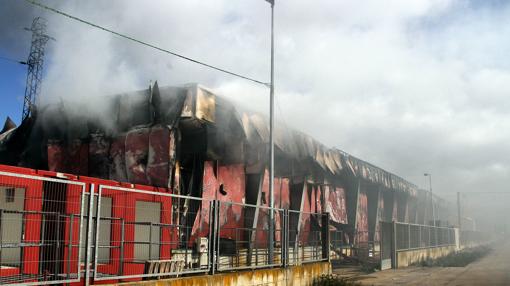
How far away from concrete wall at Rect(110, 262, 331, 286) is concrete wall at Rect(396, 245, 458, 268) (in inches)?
527

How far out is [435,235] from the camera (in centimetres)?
4000

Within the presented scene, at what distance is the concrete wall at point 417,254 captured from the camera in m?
28.1

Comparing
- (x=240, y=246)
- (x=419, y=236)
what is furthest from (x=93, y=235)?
(x=419, y=236)

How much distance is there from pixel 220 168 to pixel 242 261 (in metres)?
5.51

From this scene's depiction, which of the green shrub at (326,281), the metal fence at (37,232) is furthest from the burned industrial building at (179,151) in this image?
the metal fence at (37,232)

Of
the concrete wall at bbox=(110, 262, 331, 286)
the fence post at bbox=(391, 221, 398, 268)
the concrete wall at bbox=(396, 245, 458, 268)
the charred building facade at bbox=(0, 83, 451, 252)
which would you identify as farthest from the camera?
the concrete wall at bbox=(396, 245, 458, 268)

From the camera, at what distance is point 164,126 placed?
15.6m

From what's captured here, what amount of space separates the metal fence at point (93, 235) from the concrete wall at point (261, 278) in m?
0.20

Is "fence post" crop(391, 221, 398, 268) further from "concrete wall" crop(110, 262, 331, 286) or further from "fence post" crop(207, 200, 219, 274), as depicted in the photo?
"fence post" crop(207, 200, 219, 274)

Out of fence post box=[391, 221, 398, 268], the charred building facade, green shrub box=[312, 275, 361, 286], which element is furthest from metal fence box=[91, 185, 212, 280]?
fence post box=[391, 221, 398, 268]

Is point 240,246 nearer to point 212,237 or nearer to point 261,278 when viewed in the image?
point 261,278

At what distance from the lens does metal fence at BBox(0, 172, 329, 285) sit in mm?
7301

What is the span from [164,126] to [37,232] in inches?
327

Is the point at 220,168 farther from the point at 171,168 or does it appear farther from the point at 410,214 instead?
the point at 410,214
